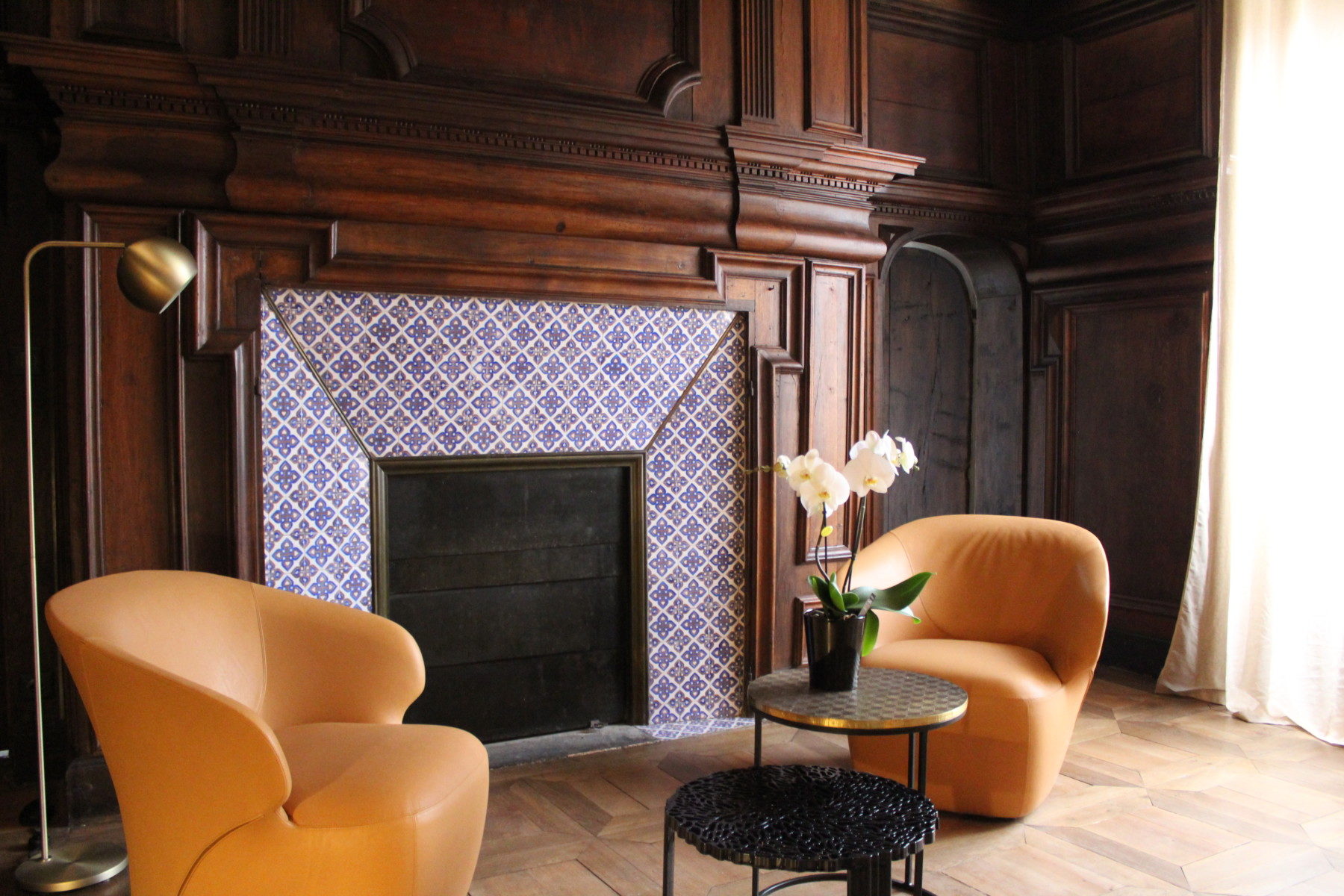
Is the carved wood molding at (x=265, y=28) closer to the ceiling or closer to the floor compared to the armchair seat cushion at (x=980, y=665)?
closer to the ceiling

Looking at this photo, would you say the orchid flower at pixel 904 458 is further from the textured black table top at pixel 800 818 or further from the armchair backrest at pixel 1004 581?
the armchair backrest at pixel 1004 581

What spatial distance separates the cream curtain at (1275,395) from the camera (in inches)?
148

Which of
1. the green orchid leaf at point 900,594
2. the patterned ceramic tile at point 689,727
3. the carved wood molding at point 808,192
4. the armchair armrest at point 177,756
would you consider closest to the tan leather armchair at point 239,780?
the armchair armrest at point 177,756

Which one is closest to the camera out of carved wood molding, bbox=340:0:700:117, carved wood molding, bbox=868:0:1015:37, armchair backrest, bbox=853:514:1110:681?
armchair backrest, bbox=853:514:1110:681

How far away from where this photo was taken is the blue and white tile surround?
319 cm

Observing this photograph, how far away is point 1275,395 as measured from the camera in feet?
12.9

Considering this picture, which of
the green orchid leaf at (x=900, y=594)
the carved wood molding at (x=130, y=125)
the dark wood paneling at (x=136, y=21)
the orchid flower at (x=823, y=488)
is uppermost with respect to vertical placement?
the dark wood paneling at (x=136, y=21)

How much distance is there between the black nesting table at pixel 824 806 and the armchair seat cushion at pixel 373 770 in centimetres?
48

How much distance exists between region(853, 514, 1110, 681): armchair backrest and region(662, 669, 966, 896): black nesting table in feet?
2.47

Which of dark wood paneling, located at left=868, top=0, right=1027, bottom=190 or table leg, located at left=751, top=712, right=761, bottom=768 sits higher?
dark wood paneling, located at left=868, top=0, right=1027, bottom=190

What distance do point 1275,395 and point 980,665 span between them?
1.85 meters

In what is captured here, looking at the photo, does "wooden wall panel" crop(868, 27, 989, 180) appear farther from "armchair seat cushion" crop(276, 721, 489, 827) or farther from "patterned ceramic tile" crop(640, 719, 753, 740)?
"armchair seat cushion" crop(276, 721, 489, 827)

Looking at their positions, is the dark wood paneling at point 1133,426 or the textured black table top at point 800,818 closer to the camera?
the textured black table top at point 800,818

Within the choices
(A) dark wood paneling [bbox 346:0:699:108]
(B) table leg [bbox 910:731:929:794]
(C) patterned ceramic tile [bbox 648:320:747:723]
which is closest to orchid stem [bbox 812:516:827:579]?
(C) patterned ceramic tile [bbox 648:320:747:723]
